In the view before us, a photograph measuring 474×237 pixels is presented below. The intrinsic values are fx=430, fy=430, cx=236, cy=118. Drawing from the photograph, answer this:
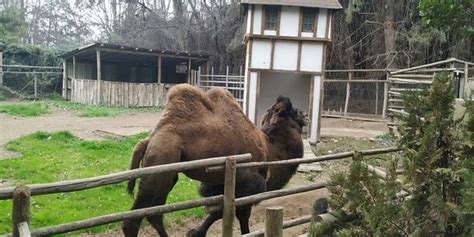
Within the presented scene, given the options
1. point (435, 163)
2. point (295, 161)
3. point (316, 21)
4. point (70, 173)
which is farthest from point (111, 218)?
point (316, 21)

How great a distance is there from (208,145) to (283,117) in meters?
1.56

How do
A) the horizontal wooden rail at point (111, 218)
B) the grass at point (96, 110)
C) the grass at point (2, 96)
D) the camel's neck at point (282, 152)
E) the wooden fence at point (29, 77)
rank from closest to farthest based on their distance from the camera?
the horizontal wooden rail at point (111, 218), the camel's neck at point (282, 152), the grass at point (96, 110), the grass at point (2, 96), the wooden fence at point (29, 77)

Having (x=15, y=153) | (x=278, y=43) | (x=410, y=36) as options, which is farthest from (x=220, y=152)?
(x=410, y=36)

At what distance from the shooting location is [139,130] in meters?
12.7

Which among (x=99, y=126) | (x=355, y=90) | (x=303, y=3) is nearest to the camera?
(x=303, y=3)

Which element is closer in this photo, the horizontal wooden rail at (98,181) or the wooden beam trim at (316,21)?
the horizontal wooden rail at (98,181)

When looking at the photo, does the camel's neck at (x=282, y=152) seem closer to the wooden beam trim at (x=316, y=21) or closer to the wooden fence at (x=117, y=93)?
the wooden beam trim at (x=316, y=21)

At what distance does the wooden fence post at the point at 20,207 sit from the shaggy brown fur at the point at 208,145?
57.7 inches

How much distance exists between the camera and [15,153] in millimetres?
9000

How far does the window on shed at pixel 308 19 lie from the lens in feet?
39.7

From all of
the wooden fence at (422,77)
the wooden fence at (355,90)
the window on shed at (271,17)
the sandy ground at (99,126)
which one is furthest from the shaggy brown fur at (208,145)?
the wooden fence at (355,90)

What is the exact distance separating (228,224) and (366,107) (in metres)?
17.2

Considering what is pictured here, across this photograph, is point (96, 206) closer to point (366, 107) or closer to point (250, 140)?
point (250, 140)

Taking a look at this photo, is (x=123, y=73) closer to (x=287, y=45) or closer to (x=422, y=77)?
(x=287, y=45)
